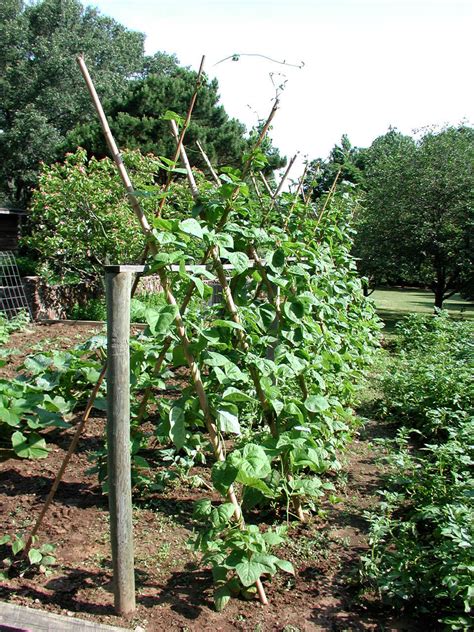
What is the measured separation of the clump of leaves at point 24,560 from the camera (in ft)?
8.84

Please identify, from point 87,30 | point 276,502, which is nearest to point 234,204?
point 276,502

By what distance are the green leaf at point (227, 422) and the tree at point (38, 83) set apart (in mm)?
28632

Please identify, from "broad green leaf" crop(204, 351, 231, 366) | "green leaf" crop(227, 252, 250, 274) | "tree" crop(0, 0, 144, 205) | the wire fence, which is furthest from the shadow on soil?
"tree" crop(0, 0, 144, 205)

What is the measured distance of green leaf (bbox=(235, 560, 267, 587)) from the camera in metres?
2.42

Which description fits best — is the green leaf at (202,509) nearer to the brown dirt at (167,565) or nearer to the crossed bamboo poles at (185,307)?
the crossed bamboo poles at (185,307)

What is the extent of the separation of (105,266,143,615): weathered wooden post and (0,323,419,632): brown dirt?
1.08 ft

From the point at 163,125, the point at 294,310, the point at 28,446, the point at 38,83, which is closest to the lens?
the point at 294,310

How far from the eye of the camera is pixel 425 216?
1733 cm

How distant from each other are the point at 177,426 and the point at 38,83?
3309 cm

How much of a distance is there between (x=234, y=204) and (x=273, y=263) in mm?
468

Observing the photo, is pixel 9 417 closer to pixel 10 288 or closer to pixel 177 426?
pixel 177 426

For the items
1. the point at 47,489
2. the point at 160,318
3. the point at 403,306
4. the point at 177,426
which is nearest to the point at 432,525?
the point at 177,426

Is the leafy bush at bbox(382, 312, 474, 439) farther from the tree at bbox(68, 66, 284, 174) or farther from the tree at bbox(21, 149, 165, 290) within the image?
the tree at bbox(68, 66, 284, 174)

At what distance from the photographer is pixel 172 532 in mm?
3223
